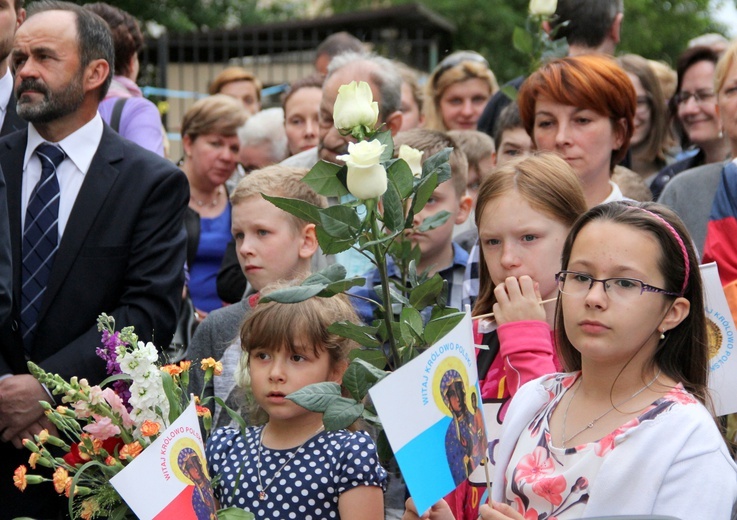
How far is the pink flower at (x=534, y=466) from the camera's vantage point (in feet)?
8.70

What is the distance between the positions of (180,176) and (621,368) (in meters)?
2.17

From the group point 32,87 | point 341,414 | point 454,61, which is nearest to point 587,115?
point 32,87

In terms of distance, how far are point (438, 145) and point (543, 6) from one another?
3.46 feet

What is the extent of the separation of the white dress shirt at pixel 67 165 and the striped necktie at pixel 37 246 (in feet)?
0.08

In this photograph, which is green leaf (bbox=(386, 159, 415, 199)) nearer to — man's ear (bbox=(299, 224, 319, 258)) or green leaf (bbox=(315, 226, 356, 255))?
green leaf (bbox=(315, 226, 356, 255))

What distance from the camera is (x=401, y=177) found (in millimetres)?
2498

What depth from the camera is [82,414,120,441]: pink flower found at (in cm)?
287

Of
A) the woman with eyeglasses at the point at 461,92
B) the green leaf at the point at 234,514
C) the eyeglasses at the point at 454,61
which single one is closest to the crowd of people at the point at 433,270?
the green leaf at the point at 234,514

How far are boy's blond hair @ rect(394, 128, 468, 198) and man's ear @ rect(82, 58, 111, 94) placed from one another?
46.9 inches

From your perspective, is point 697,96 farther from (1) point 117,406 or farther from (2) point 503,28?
(2) point 503,28

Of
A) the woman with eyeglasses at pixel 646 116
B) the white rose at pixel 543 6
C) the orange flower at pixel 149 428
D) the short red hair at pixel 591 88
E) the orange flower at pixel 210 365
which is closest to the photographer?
the orange flower at pixel 149 428

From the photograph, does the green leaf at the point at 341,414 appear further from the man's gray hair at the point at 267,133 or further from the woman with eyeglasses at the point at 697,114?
the man's gray hair at the point at 267,133

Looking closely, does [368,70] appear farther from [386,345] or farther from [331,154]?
[386,345]

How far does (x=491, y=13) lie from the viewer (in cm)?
2708
